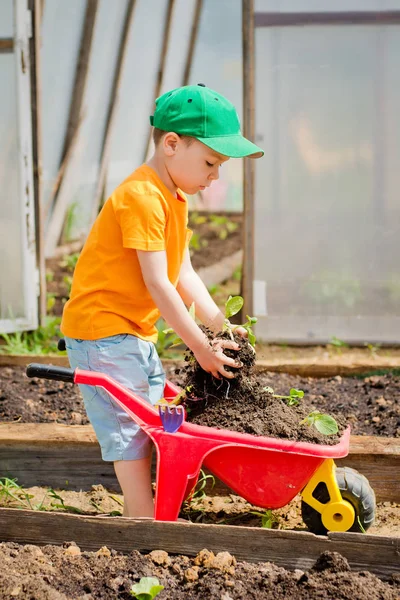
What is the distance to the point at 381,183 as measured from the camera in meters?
4.84

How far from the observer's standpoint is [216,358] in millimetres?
2467

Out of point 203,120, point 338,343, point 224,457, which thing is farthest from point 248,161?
point 224,457

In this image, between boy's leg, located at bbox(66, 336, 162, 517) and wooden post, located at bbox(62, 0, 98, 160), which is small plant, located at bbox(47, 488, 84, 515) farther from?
wooden post, located at bbox(62, 0, 98, 160)

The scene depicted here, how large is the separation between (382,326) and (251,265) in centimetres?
86

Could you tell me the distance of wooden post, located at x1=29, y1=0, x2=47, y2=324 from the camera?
15.7 feet

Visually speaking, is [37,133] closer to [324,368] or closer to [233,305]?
[324,368]

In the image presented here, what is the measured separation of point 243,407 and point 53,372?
0.58 m

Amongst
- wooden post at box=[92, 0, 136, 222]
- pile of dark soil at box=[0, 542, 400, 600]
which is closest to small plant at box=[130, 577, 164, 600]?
pile of dark soil at box=[0, 542, 400, 600]

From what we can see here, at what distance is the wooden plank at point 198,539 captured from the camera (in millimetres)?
2277

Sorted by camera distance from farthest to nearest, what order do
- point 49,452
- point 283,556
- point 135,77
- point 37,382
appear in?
1. point 135,77
2. point 37,382
3. point 49,452
4. point 283,556

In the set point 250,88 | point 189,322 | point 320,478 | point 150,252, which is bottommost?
point 320,478

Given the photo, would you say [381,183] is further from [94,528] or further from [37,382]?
[94,528]

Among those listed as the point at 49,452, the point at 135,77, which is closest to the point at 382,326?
the point at 49,452

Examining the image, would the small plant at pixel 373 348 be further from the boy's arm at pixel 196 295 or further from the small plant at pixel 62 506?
the small plant at pixel 62 506
